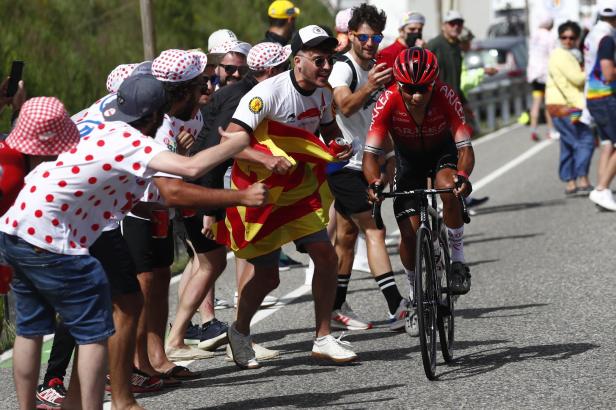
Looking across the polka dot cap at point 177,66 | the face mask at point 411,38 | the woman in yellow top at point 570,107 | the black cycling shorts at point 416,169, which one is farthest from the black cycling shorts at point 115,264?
the woman in yellow top at point 570,107

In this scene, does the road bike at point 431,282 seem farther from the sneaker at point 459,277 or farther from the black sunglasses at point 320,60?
the black sunglasses at point 320,60

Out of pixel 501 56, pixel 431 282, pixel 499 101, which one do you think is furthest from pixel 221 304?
pixel 501 56

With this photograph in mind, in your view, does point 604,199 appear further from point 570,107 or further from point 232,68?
point 232,68

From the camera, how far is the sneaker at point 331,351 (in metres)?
8.65

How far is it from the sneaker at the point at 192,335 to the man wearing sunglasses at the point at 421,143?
57.7 inches

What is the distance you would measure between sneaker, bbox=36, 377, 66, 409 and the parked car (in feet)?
78.5

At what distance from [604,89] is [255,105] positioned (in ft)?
25.9

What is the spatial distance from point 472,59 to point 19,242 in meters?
25.7

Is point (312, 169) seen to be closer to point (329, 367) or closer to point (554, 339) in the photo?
point (329, 367)

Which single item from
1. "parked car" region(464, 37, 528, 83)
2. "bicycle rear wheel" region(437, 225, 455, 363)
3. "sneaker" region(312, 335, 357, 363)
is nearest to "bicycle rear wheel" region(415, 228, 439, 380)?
"bicycle rear wheel" region(437, 225, 455, 363)

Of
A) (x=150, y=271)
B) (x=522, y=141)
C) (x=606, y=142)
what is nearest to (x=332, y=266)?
(x=150, y=271)

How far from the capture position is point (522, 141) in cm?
2536

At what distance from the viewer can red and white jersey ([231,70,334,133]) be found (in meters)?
8.42

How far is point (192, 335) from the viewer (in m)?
9.71
